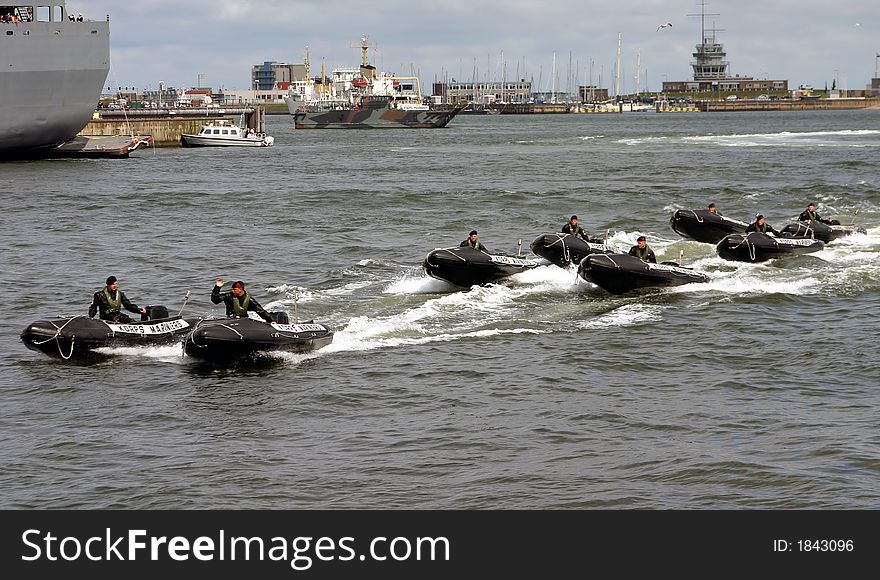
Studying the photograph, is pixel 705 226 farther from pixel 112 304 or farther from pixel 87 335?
pixel 87 335

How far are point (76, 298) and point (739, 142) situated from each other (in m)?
93.6

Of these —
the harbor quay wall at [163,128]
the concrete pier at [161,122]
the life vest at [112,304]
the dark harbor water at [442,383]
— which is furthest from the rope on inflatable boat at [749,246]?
the harbor quay wall at [163,128]

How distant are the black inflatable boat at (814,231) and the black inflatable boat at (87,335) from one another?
21.1 meters

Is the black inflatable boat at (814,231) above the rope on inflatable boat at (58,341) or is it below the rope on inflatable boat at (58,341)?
above

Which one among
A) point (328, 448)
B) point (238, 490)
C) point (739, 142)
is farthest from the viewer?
point (739, 142)

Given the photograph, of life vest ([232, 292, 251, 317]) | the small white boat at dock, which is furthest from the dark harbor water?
the small white boat at dock

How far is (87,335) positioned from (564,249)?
14.3m

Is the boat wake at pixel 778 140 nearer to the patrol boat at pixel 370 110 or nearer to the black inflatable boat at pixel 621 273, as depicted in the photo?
the patrol boat at pixel 370 110

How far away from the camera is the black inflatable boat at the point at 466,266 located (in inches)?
1243

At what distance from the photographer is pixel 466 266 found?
31.6m

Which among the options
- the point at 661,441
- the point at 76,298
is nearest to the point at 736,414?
the point at 661,441

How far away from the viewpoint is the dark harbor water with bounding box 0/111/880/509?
17609 mm

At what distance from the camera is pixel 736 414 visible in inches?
819
